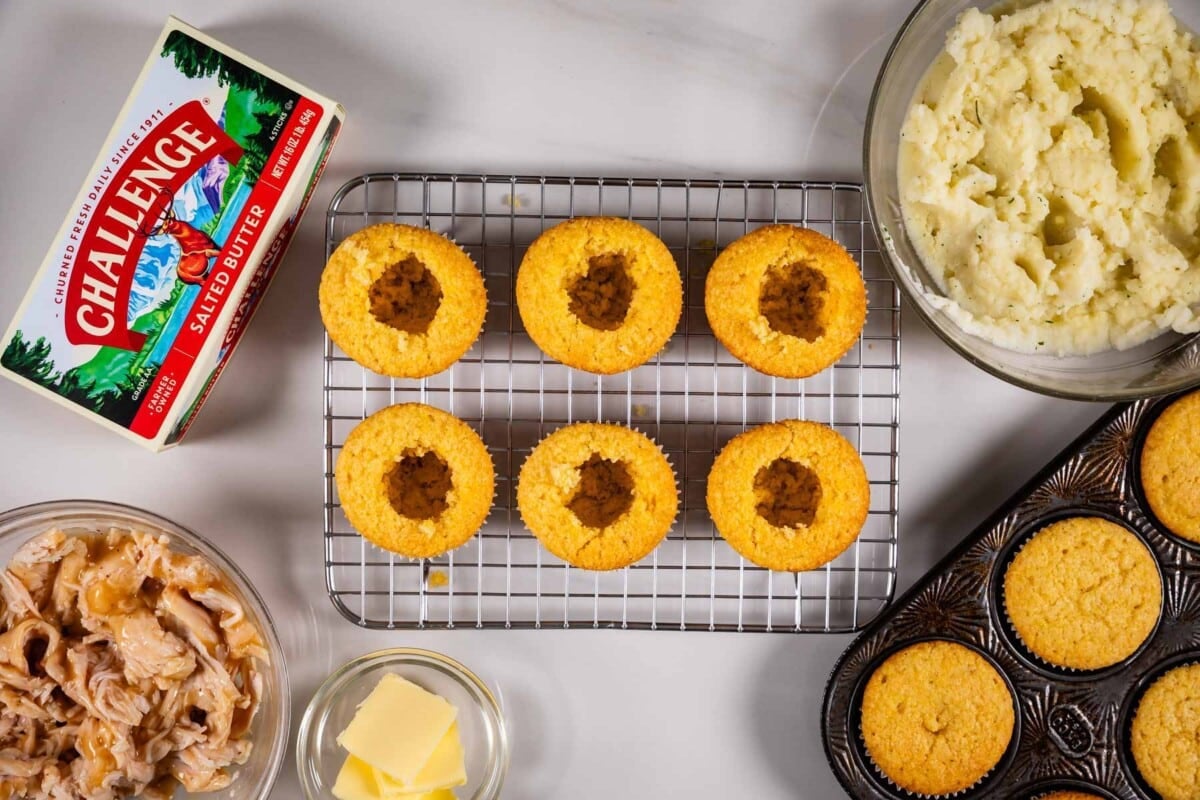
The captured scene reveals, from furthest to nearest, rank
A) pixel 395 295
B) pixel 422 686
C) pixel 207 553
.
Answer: pixel 422 686 < pixel 207 553 < pixel 395 295

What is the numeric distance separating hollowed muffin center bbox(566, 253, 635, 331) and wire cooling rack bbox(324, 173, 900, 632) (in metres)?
0.27

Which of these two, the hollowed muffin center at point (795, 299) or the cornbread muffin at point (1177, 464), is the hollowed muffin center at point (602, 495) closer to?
the hollowed muffin center at point (795, 299)

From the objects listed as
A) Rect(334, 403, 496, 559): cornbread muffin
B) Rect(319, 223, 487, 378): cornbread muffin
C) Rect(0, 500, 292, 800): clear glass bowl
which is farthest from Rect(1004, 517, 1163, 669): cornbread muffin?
Rect(0, 500, 292, 800): clear glass bowl

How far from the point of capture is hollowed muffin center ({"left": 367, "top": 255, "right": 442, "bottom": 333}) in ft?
6.72

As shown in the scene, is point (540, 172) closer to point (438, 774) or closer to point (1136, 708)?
point (438, 774)

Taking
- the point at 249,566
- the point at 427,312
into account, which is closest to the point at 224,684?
the point at 249,566

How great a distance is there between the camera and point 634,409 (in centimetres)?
234

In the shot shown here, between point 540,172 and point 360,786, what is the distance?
60.8 inches

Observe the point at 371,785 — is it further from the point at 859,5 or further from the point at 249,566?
the point at 859,5

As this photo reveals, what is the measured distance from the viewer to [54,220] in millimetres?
2344

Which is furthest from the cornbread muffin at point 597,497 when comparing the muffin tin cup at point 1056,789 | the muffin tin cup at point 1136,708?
the muffin tin cup at point 1136,708

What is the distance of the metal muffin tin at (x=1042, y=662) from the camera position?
219 cm

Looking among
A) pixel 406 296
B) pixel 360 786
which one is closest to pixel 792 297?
pixel 406 296

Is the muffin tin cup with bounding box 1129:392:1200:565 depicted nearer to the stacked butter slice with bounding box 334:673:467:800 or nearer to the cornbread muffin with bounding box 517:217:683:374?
the cornbread muffin with bounding box 517:217:683:374
